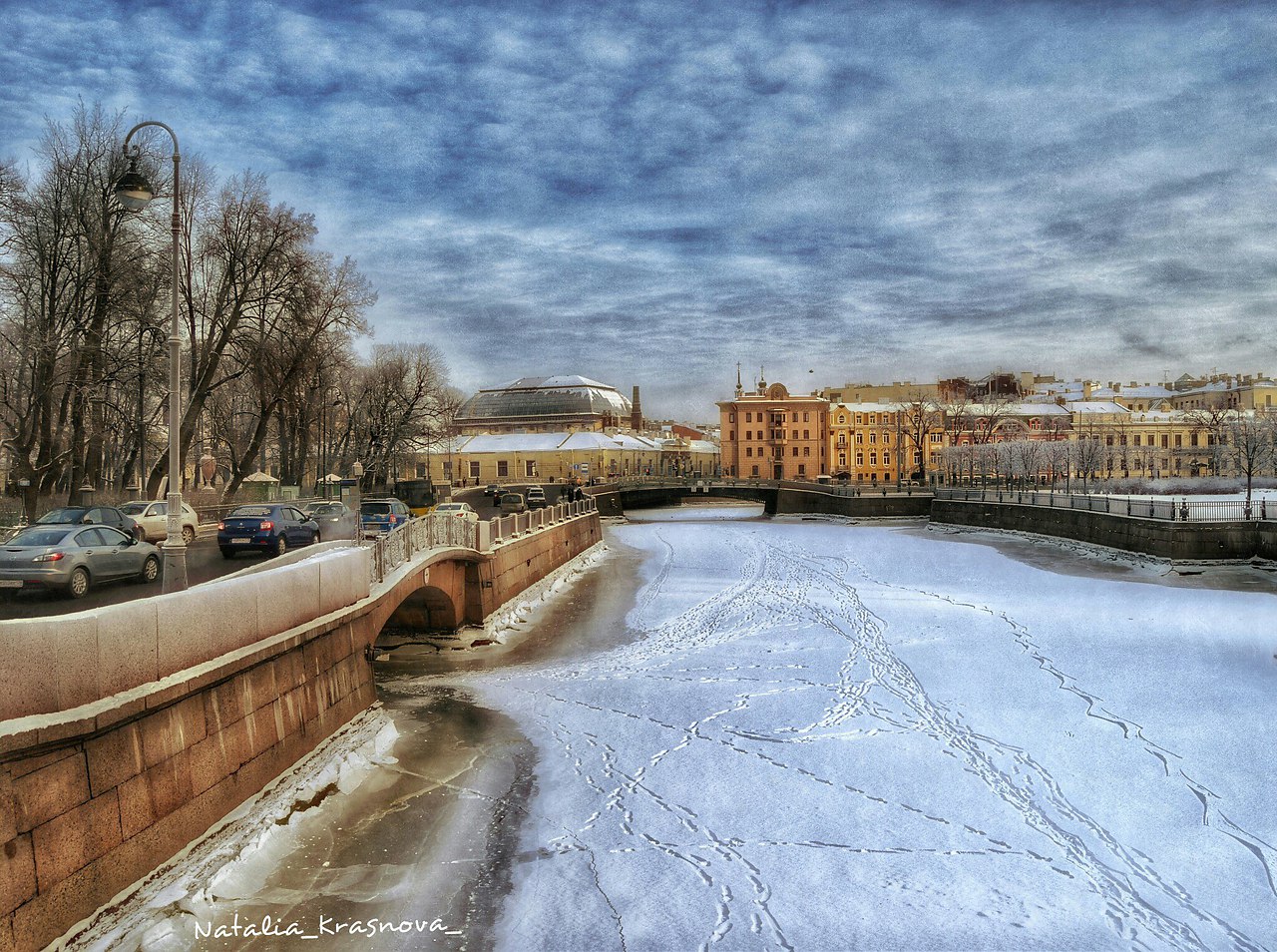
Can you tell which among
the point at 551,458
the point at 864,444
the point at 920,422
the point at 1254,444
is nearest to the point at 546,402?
the point at 551,458

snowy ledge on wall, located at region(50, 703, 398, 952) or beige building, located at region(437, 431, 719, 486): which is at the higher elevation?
beige building, located at region(437, 431, 719, 486)

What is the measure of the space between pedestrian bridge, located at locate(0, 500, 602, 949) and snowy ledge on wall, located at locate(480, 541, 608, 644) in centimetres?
913

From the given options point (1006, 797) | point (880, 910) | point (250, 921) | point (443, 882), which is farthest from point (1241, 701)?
point (250, 921)

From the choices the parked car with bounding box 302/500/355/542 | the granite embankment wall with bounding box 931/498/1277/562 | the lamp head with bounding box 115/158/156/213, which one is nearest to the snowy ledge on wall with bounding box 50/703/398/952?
the lamp head with bounding box 115/158/156/213

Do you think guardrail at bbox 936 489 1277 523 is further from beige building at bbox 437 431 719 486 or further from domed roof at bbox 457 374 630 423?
domed roof at bbox 457 374 630 423

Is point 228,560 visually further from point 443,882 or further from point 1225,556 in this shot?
point 1225,556

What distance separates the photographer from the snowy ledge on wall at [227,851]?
768cm

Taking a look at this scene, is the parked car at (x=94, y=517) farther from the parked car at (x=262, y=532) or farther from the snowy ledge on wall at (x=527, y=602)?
the snowy ledge on wall at (x=527, y=602)

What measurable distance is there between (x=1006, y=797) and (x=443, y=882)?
7.44 m

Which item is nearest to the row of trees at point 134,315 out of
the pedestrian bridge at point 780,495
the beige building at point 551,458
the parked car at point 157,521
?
the parked car at point 157,521

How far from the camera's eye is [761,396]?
112 metres

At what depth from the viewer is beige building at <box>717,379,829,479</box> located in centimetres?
10956

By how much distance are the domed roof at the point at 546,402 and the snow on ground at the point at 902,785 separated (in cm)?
10008

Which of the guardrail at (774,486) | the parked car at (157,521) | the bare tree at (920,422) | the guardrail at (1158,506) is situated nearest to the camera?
the parked car at (157,521)
